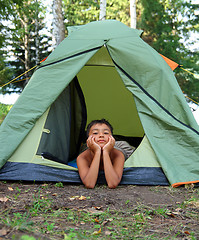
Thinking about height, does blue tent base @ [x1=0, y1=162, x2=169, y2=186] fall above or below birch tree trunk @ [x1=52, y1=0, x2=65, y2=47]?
below

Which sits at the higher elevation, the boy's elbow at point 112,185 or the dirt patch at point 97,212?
the dirt patch at point 97,212

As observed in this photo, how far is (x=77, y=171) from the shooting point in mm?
3045

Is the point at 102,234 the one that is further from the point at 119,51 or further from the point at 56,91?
the point at 119,51

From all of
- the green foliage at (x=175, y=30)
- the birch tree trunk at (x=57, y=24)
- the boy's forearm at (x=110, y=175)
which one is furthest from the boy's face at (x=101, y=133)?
the green foliage at (x=175, y=30)

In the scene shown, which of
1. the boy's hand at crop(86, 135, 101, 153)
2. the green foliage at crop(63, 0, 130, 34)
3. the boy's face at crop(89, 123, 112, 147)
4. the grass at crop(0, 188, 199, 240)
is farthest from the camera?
the green foliage at crop(63, 0, 130, 34)

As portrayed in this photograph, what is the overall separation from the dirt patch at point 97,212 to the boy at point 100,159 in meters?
0.11

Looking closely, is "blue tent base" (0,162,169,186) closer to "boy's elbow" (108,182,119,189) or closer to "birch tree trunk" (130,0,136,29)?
"boy's elbow" (108,182,119,189)

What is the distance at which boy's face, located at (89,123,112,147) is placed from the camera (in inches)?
123

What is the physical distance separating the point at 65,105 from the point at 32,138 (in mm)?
887

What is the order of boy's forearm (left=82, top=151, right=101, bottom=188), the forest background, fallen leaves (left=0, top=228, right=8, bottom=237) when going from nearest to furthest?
fallen leaves (left=0, top=228, right=8, bottom=237), boy's forearm (left=82, top=151, right=101, bottom=188), the forest background

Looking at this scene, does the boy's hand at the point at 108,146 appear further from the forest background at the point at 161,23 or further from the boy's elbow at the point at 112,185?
the forest background at the point at 161,23

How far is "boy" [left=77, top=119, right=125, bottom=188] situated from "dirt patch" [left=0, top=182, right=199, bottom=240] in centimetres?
11

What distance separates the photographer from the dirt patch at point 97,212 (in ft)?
6.06

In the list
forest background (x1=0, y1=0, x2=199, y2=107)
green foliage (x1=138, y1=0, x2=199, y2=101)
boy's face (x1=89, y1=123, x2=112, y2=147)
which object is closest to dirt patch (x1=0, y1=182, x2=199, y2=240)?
boy's face (x1=89, y1=123, x2=112, y2=147)
